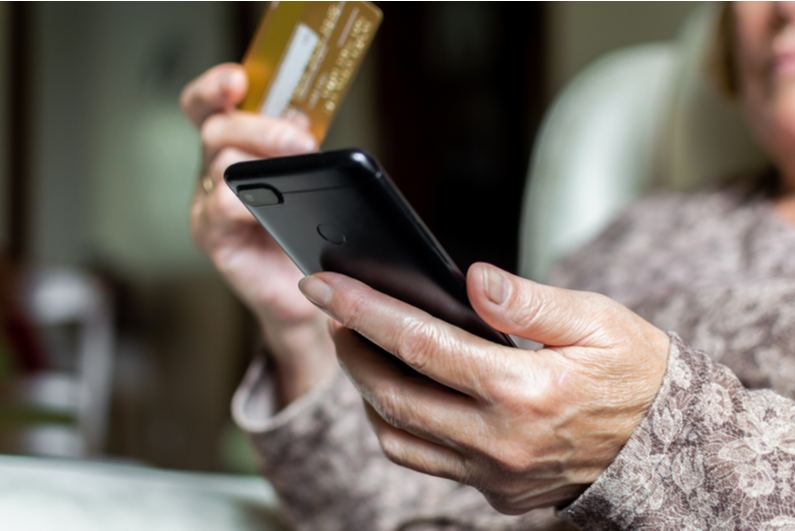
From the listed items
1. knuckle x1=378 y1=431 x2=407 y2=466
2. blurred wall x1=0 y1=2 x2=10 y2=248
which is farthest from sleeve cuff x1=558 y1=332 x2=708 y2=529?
blurred wall x1=0 y1=2 x2=10 y2=248

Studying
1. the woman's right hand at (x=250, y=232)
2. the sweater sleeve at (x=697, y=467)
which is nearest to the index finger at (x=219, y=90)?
the woman's right hand at (x=250, y=232)

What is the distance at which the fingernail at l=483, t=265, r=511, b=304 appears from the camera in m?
0.27

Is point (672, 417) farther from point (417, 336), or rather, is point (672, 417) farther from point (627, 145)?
point (627, 145)

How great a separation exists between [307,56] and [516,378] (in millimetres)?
317

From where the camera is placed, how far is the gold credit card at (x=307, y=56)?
18.1 inches

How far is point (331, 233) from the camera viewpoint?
30cm

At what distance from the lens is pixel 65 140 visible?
2523mm

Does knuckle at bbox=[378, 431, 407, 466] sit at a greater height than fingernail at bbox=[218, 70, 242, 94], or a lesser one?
lesser

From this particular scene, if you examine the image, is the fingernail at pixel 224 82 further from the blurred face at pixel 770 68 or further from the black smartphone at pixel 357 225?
the blurred face at pixel 770 68

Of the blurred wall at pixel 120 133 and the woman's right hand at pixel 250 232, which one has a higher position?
the woman's right hand at pixel 250 232

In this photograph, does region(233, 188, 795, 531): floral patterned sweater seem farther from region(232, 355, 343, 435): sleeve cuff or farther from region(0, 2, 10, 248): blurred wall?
region(0, 2, 10, 248): blurred wall

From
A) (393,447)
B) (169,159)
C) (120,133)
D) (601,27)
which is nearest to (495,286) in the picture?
(393,447)

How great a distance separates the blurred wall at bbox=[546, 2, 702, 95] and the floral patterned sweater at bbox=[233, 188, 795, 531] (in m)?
0.81

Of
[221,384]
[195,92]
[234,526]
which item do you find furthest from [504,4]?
[234,526]
